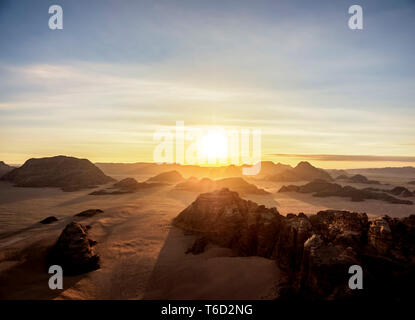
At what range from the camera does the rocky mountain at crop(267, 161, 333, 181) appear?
75562mm

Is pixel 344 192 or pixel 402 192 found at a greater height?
pixel 344 192

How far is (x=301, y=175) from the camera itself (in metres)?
77.9

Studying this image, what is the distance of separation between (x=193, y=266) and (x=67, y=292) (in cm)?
533

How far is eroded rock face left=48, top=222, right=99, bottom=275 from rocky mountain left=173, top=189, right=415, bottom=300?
17.8 feet

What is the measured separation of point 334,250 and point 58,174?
56.3m

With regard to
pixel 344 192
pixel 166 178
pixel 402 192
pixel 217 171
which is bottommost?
pixel 217 171

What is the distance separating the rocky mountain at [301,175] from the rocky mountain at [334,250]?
215 feet

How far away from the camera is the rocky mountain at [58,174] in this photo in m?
47.7

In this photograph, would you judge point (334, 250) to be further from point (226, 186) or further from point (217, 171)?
point (217, 171)

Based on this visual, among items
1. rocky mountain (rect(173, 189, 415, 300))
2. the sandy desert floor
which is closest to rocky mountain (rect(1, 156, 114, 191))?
the sandy desert floor

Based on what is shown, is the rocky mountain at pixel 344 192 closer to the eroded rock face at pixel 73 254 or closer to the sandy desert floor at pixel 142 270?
the sandy desert floor at pixel 142 270

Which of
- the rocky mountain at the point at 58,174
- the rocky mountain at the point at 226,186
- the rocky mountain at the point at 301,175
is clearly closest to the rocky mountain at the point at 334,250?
the rocky mountain at the point at 226,186

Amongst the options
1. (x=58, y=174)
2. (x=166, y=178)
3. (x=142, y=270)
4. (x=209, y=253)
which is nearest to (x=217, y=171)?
(x=166, y=178)
